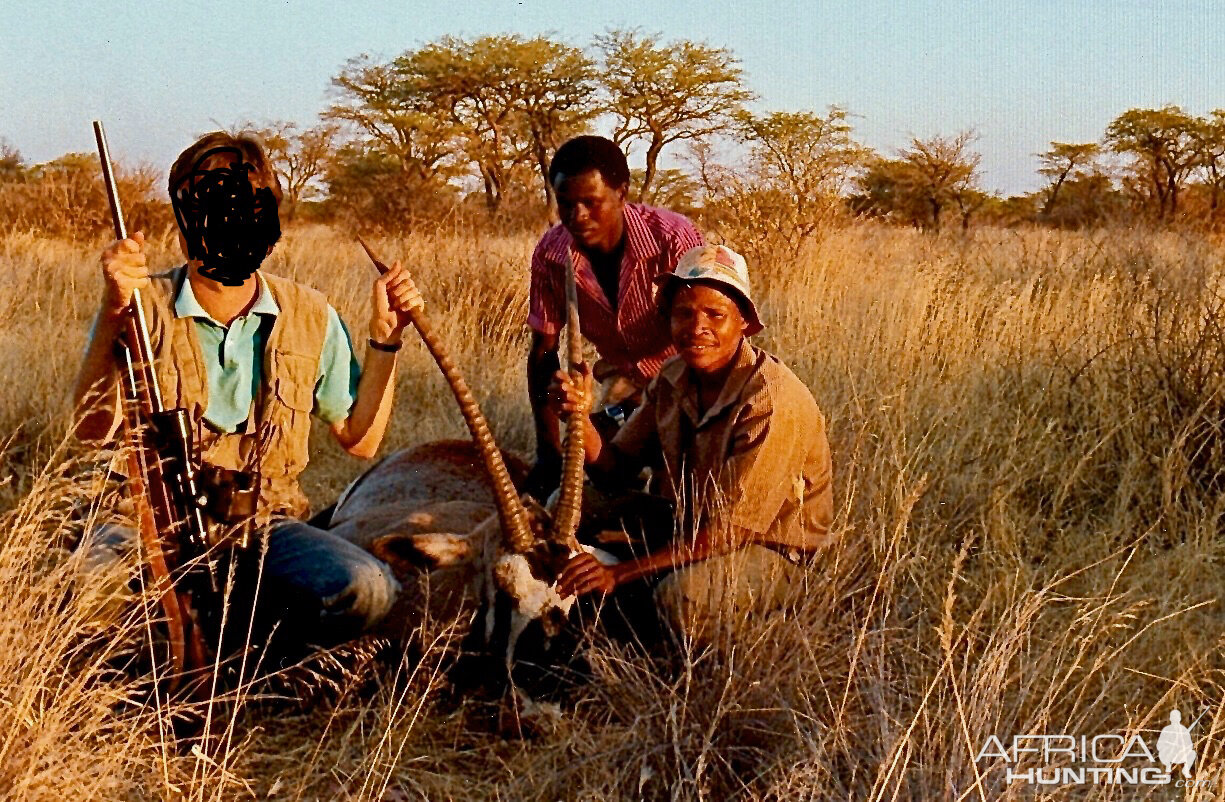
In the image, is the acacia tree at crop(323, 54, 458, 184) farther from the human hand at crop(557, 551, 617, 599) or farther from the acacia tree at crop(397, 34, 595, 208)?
the human hand at crop(557, 551, 617, 599)

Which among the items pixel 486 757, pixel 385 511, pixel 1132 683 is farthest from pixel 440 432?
pixel 1132 683

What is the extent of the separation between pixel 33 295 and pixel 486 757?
6.44 metres

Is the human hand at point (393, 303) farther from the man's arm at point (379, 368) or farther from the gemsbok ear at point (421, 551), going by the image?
the gemsbok ear at point (421, 551)

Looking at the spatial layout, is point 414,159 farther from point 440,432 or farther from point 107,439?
point 107,439

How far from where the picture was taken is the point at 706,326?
3.56 meters

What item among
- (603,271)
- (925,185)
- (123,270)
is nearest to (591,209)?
(603,271)

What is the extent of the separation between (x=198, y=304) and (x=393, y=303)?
0.59 metres

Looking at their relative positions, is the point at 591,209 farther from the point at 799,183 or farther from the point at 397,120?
the point at 397,120

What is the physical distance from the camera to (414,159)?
857 inches

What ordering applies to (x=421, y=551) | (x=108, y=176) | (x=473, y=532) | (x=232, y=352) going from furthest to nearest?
(x=473, y=532) < (x=421, y=551) < (x=232, y=352) < (x=108, y=176)

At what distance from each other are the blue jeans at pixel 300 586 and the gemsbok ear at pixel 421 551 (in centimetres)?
37

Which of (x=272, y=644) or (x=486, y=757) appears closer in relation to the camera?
(x=486, y=757)

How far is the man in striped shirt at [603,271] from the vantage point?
459 centimetres

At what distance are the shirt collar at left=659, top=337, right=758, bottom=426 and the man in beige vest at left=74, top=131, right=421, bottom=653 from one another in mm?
879
